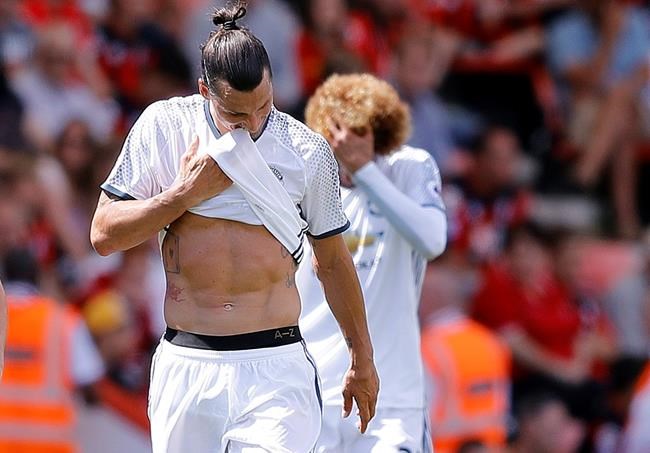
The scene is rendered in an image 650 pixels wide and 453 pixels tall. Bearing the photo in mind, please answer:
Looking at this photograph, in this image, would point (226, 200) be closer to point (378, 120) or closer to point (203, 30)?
point (378, 120)

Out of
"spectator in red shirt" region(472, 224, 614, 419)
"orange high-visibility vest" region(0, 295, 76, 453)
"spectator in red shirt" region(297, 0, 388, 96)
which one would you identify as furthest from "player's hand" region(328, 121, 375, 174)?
"spectator in red shirt" region(297, 0, 388, 96)

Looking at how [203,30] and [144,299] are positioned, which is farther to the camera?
[203,30]

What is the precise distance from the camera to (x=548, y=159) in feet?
38.5

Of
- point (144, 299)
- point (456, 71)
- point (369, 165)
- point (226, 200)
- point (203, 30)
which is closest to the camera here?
point (226, 200)

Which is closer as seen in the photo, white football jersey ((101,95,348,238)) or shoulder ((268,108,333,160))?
white football jersey ((101,95,348,238))

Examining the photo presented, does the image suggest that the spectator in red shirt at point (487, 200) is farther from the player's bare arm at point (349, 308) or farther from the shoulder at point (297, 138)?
the shoulder at point (297, 138)

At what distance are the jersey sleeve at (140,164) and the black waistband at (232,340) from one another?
0.48 meters

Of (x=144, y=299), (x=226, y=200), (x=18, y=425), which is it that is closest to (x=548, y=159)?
(x=144, y=299)

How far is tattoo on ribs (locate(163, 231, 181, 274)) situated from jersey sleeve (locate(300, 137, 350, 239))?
448 millimetres

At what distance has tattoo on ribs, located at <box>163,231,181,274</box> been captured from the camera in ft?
15.4

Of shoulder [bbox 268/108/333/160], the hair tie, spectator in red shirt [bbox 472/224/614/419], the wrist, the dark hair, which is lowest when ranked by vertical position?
spectator in red shirt [bbox 472/224/614/419]

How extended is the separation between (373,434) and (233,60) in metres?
1.82

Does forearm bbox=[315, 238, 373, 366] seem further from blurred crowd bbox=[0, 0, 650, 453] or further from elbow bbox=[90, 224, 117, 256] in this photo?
blurred crowd bbox=[0, 0, 650, 453]

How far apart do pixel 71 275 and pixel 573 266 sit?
382cm
